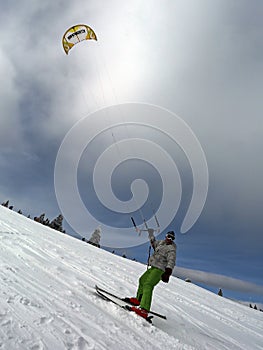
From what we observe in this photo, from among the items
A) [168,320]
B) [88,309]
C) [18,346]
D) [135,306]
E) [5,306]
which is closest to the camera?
[18,346]

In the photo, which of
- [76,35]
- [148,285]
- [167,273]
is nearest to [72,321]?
[148,285]

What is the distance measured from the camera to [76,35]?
1959cm

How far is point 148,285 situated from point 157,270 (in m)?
0.46

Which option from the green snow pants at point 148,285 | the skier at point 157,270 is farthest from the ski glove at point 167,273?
the green snow pants at point 148,285

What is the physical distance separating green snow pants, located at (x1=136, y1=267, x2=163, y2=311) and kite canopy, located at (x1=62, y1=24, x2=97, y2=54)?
1720cm

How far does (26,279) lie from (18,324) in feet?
8.58

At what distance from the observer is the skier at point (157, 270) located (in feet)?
22.1

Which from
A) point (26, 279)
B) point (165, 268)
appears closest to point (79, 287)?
point (26, 279)

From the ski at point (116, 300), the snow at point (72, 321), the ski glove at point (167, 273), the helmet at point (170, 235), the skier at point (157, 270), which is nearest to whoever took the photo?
the snow at point (72, 321)

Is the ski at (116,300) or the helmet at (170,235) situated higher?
the helmet at (170,235)

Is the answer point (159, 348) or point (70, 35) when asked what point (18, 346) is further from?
point (70, 35)

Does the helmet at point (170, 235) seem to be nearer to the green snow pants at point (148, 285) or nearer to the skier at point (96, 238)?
the green snow pants at point (148, 285)

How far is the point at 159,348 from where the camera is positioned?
4.95 meters

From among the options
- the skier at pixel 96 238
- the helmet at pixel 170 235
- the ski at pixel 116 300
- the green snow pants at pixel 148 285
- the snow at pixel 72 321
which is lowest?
the snow at pixel 72 321
